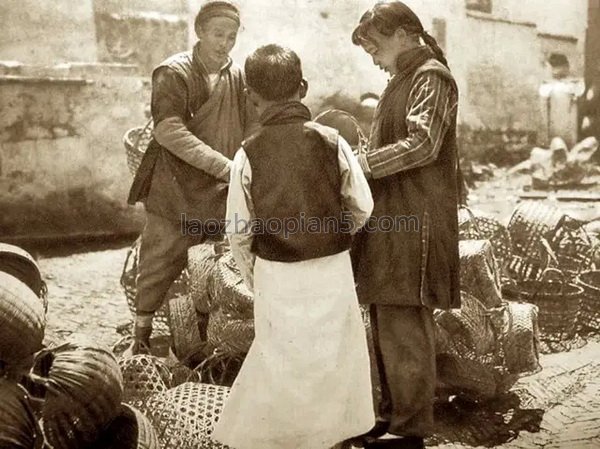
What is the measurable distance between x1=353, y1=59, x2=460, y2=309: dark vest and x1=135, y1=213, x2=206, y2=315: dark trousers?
1634 millimetres

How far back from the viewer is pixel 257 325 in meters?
3.47

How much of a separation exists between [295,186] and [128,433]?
1387 millimetres

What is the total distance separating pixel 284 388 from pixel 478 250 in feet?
6.62

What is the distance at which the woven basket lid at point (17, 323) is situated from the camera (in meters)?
3.30

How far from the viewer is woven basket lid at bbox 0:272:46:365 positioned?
3.30 metres

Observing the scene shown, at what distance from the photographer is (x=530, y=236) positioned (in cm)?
691

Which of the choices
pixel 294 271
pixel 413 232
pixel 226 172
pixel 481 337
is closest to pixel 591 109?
pixel 481 337

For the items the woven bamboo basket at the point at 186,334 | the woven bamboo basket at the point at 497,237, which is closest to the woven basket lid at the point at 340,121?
the woven bamboo basket at the point at 186,334

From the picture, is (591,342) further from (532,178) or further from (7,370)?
(532,178)

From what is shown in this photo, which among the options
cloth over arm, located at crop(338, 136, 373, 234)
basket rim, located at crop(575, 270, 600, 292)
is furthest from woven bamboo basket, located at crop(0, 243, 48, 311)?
basket rim, located at crop(575, 270, 600, 292)

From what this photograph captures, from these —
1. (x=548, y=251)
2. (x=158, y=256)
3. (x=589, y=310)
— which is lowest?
(x=589, y=310)

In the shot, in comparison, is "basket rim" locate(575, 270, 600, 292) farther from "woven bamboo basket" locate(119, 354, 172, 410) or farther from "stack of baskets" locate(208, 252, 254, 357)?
"woven bamboo basket" locate(119, 354, 172, 410)

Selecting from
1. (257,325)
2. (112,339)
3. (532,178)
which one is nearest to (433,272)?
(257,325)

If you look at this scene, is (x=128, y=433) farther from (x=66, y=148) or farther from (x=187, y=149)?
(x=66, y=148)
